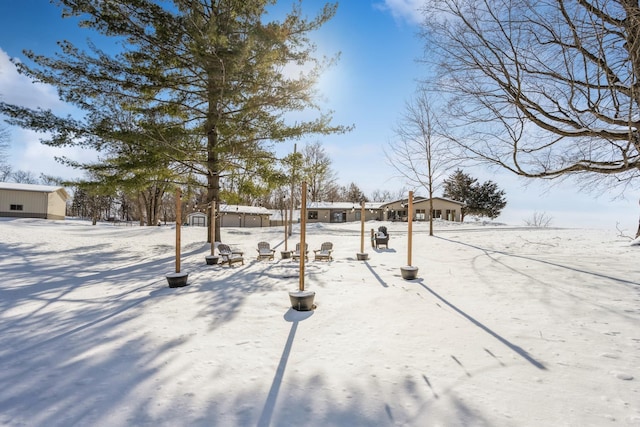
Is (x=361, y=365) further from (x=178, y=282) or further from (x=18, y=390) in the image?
(x=178, y=282)

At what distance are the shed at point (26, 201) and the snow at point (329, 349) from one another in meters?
28.1

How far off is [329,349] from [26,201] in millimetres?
38095

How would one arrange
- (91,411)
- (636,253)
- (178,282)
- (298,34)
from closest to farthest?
(91,411) → (178,282) → (636,253) → (298,34)

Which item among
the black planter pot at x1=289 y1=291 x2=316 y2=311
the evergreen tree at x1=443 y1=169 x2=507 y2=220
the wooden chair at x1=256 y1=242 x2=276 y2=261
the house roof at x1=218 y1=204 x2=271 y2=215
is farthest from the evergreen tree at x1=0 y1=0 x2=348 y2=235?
the evergreen tree at x1=443 y1=169 x2=507 y2=220

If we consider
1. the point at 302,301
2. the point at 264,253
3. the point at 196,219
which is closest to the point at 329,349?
the point at 302,301

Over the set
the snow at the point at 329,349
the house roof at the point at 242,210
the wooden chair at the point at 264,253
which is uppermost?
the house roof at the point at 242,210

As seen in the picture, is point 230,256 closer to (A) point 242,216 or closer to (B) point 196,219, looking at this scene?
(A) point 242,216

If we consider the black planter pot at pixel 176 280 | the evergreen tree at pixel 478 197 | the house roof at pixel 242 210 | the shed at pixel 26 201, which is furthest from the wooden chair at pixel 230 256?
the evergreen tree at pixel 478 197

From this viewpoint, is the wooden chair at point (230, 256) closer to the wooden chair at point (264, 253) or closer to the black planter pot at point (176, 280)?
the wooden chair at point (264, 253)

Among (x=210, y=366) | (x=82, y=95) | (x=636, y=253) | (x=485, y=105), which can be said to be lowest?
(x=210, y=366)

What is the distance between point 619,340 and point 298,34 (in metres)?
13.7

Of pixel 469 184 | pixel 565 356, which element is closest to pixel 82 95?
pixel 565 356

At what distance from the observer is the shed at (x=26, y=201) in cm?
2775

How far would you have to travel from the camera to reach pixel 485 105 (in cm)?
954
